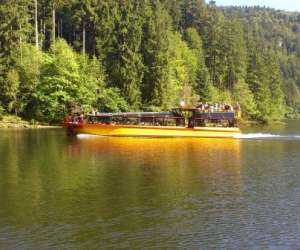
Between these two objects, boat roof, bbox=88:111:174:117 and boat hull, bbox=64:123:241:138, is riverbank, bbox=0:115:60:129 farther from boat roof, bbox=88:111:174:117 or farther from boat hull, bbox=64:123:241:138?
boat roof, bbox=88:111:174:117

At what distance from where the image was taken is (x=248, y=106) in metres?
128

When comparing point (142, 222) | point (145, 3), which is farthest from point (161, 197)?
point (145, 3)

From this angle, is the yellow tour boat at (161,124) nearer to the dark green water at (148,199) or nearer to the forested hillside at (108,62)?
the forested hillside at (108,62)

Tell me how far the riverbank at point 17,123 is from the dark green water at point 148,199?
34077 mm

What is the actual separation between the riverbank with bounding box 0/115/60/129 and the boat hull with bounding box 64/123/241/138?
17.9 m

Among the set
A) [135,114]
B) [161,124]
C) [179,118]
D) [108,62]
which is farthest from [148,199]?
[108,62]

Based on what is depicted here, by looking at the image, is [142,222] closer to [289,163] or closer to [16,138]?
[289,163]

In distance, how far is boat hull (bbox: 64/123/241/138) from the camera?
76062 millimetres

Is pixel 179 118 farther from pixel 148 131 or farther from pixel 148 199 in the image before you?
pixel 148 199

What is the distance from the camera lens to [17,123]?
9256 centimetres

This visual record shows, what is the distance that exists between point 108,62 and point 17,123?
2345 centimetres

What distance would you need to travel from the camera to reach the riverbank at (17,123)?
91188 millimetres

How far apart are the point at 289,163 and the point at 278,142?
68.1 ft

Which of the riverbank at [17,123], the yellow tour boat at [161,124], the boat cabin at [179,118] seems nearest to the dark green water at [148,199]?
the yellow tour boat at [161,124]
